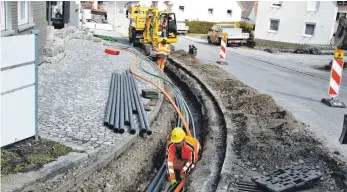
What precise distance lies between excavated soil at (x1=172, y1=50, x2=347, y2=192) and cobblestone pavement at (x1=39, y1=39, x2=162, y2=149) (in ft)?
7.14

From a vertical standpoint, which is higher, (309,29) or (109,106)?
(309,29)

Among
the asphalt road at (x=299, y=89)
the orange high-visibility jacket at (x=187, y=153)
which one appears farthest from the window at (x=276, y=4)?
the orange high-visibility jacket at (x=187, y=153)

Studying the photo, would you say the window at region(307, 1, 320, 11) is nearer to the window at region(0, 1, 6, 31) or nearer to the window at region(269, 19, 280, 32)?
the window at region(269, 19, 280, 32)

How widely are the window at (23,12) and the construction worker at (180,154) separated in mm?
6391

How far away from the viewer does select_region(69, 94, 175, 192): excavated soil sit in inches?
233

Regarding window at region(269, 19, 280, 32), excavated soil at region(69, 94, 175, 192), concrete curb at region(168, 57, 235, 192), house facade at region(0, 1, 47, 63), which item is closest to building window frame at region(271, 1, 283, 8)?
window at region(269, 19, 280, 32)

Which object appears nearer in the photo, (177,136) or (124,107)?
(177,136)

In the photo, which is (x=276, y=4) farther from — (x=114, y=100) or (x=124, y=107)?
(x=124, y=107)

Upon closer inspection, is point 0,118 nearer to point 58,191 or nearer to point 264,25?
point 58,191

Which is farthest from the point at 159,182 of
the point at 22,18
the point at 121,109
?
the point at 22,18

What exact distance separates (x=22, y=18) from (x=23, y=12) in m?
0.25

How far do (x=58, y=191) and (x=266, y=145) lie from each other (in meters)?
3.68

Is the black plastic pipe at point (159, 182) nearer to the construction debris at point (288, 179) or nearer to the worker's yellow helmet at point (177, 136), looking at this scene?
the worker's yellow helmet at point (177, 136)

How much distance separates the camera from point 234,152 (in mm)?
6977
